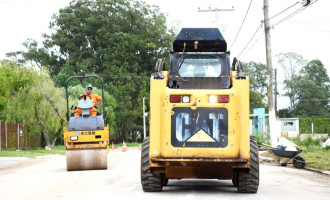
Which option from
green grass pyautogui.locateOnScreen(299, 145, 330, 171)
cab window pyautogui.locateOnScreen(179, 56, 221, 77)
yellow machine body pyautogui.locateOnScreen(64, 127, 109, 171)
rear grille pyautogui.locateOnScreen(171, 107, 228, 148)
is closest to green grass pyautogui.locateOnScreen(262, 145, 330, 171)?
green grass pyautogui.locateOnScreen(299, 145, 330, 171)

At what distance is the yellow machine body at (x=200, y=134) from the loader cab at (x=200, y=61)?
0.62m

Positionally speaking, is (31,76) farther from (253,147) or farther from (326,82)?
(326,82)

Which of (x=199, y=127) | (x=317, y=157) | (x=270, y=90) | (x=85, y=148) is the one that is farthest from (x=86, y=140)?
(x=270, y=90)

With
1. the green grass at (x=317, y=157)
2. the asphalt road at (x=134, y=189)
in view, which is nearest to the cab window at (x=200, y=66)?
the asphalt road at (x=134, y=189)

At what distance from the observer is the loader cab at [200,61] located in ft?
37.0

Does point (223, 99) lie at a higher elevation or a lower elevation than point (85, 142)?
higher

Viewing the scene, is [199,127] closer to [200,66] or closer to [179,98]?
[179,98]

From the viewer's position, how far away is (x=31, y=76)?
1654 inches

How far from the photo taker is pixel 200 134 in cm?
1042

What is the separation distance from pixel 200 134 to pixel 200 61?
210cm

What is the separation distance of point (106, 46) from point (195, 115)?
64370mm

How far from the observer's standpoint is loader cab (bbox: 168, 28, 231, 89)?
1127 centimetres

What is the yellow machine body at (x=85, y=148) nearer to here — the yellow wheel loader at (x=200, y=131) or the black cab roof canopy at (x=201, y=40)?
the black cab roof canopy at (x=201, y=40)

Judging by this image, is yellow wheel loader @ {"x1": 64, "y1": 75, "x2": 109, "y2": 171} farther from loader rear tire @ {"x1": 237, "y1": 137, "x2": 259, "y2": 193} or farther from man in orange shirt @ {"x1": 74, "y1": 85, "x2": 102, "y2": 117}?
loader rear tire @ {"x1": 237, "y1": 137, "x2": 259, "y2": 193}
